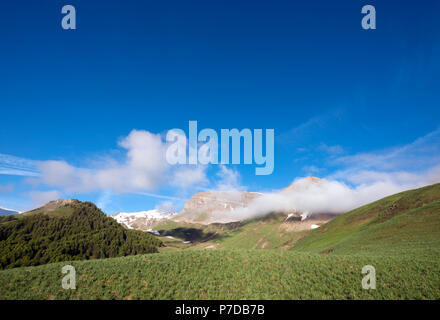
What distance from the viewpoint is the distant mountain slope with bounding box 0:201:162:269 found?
350 ft

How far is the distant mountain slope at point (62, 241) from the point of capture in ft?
350

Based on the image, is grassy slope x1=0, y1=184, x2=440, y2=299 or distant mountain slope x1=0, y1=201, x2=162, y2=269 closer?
grassy slope x1=0, y1=184, x2=440, y2=299

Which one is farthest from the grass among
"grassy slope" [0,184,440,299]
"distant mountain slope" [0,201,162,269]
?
"distant mountain slope" [0,201,162,269]

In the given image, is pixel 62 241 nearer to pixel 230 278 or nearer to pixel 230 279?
pixel 230 278

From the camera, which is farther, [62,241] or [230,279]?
[62,241]

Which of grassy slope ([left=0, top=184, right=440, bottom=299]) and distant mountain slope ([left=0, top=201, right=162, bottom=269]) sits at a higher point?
grassy slope ([left=0, top=184, right=440, bottom=299])

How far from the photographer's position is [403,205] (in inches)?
3287

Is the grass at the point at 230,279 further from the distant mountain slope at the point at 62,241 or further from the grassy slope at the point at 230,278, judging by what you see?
the distant mountain slope at the point at 62,241

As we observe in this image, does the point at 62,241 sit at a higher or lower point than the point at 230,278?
lower

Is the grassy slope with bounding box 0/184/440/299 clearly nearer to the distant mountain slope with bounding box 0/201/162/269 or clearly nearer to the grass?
the grass

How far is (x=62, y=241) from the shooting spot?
126375 millimetres

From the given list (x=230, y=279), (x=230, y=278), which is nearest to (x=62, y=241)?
(x=230, y=278)
